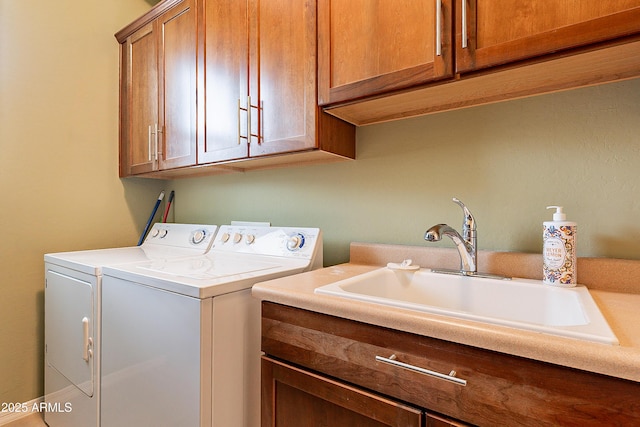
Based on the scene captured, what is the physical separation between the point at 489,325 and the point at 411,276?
56cm

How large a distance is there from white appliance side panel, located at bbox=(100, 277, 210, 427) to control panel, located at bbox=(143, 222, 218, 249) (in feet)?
1.86

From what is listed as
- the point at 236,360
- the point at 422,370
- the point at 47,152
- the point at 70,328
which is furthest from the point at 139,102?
the point at 422,370

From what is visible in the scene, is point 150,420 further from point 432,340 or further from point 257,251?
point 432,340

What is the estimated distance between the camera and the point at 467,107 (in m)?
1.25

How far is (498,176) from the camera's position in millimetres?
1189

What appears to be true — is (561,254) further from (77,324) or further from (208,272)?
(77,324)

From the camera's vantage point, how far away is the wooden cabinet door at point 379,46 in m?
0.97

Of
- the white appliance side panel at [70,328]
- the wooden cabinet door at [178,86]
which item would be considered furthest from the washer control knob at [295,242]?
the white appliance side panel at [70,328]

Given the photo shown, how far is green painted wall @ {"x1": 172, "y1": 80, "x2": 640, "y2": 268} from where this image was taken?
1007 millimetres

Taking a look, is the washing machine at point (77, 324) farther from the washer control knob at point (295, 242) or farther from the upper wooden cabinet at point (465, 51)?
the upper wooden cabinet at point (465, 51)

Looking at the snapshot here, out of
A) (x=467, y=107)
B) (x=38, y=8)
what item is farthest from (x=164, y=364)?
(x=38, y=8)

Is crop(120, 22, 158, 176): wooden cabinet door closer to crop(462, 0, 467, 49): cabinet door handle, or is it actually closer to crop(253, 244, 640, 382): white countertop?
crop(253, 244, 640, 382): white countertop

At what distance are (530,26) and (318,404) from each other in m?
1.15

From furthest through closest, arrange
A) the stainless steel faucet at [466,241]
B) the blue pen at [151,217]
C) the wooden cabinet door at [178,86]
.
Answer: the blue pen at [151,217]
the wooden cabinet door at [178,86]
the stainless steel faucet at [466,241]
